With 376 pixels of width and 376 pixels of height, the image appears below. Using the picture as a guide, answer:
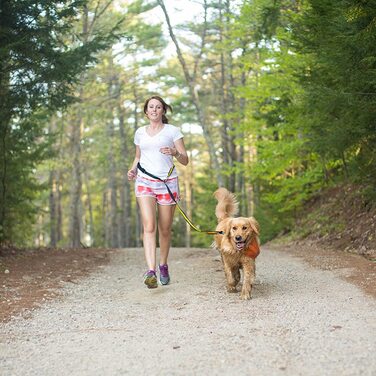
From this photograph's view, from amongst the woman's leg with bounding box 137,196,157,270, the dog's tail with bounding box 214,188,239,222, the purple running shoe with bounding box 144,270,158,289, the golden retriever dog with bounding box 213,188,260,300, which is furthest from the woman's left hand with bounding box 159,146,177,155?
the purple running shoe with bounding box 144,270,158,289

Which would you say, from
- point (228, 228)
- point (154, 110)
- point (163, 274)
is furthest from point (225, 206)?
point (154, 110)

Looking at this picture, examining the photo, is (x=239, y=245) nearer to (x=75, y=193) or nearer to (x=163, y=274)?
(x=163, y=274)

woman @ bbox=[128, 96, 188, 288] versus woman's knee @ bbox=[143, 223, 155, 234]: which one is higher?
woman @ bbox=[128, 96, 188, 288]

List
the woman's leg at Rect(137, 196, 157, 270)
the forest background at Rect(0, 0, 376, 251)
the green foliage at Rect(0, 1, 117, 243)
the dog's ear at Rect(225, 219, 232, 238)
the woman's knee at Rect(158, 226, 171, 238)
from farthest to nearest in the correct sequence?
the green foliage at Rect(0, 1, 117, 243)
the forest background at Rect(0, 0, 376, 251)
the woman's knee at Rect(158, 226, 171, 238)
the woman's leg at Rect(137, 196, 157, 270)
the dog's ear at Rect(225, 219, 232, 238)

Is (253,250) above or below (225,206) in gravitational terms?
below

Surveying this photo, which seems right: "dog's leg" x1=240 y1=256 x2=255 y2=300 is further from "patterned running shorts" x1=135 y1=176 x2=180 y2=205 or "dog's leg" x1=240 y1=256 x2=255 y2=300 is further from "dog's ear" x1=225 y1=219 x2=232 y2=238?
"patterned running shorts" x1=135 y1=176 x2=180 y2=205

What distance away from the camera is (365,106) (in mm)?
7203

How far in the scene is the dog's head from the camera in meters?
5.60

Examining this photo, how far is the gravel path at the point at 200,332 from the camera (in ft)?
11.4

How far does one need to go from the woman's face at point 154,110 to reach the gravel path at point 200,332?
2.15 metres

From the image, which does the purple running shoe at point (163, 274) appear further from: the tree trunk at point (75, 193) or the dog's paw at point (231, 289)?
the tree trunk at point (75, 193)

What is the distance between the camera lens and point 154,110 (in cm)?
636

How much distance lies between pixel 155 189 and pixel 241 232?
132 centimetres

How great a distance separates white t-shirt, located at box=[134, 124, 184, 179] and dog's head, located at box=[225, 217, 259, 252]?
1135 millimetres
